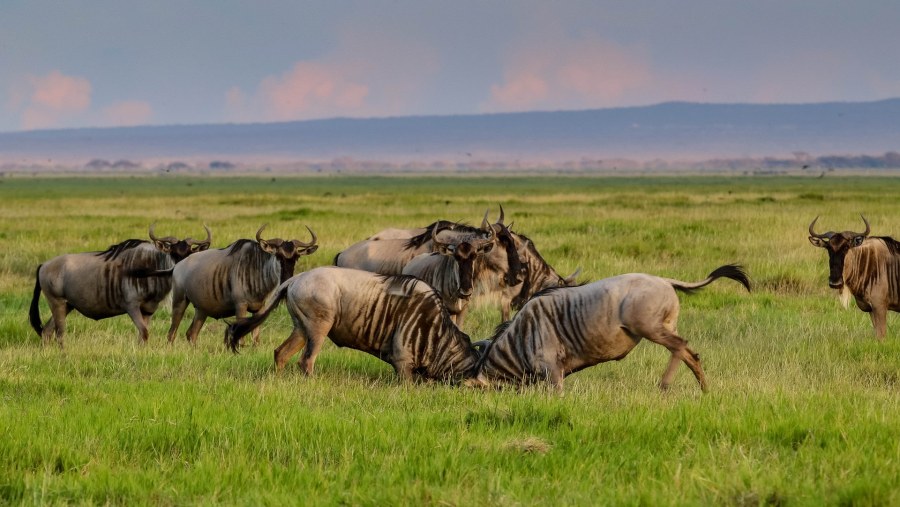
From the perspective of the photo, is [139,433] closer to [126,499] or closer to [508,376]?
[126,499]

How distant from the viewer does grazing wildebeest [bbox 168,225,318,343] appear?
39.9ft

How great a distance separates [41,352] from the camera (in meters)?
10.9

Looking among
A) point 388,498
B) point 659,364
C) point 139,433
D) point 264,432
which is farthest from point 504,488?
point 659,364

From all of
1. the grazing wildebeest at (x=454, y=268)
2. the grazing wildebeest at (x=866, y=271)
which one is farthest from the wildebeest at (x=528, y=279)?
the grazing wildebeest at (x=866, y=271)

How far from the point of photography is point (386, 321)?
9578 mm

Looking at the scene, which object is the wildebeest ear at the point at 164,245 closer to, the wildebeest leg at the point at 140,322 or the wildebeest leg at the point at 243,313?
the wildebeest leg at the point at 140,322

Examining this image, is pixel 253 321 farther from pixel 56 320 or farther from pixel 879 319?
pixel 879 319

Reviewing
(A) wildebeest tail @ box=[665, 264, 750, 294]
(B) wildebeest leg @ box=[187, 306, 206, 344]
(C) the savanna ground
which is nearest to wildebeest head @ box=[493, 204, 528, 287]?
(C) the savanna ground

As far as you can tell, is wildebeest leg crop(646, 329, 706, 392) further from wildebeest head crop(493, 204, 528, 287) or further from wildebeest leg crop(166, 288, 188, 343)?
wildebeest leg crop(166, 288, 188, 343)

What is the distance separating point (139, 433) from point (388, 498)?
6.66ft

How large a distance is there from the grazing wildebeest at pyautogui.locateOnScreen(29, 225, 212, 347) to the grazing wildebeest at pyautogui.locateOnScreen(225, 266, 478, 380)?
350cm

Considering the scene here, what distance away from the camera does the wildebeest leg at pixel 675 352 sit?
348 inches

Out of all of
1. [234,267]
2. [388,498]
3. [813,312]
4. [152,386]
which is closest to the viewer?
[388,498]

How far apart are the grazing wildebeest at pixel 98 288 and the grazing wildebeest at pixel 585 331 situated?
4.86 meters
